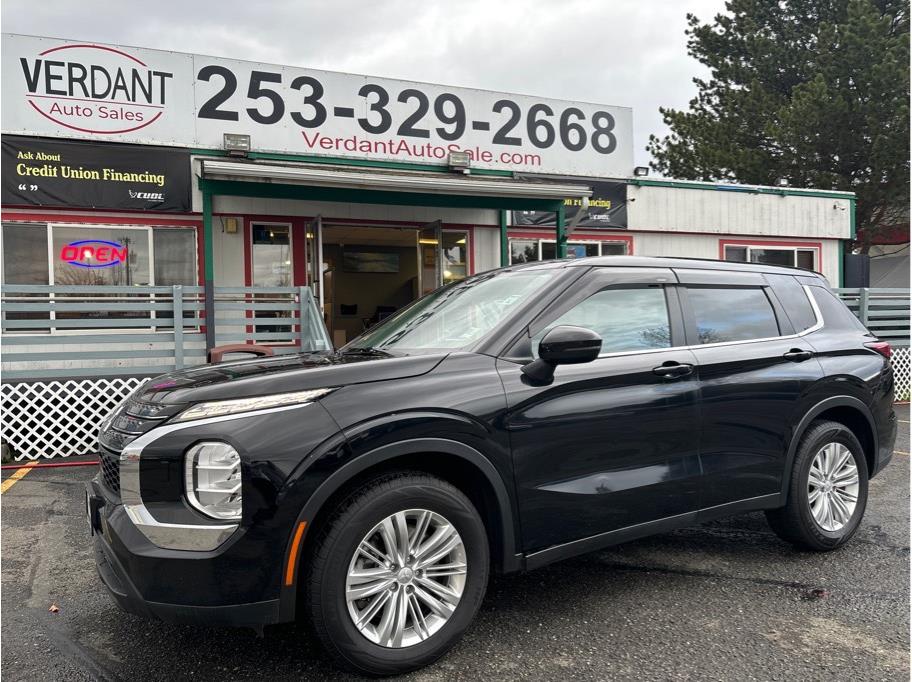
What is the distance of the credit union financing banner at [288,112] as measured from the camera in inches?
366

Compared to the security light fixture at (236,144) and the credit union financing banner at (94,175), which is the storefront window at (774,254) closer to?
the security light fixture at (236,144)

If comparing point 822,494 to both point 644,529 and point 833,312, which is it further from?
point 644,529

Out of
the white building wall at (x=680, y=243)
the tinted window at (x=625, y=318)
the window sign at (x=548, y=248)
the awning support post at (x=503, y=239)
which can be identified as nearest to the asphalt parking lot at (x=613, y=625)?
the tinted window at (x=625, y=318)

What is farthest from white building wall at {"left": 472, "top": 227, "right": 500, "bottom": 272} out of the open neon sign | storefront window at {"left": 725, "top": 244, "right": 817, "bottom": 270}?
the open neon sign

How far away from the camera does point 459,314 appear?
3.51 m

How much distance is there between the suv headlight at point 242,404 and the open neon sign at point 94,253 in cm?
862

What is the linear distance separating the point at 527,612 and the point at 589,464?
→ 817mm

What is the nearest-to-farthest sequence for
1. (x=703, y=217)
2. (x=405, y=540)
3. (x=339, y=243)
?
(x=405, y=540)
(x=703, y=217)
(x=339, y=243)

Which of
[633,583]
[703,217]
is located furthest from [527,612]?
[703,217]

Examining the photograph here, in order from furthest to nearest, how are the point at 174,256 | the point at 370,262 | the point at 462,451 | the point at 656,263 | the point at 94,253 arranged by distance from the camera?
1. the point at 370,262
2. the point at 174,256
3. the point at 94,253
4. the point at 656,263
5. the point at 462,451

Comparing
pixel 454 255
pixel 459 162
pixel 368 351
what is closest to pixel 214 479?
pixel 368 351

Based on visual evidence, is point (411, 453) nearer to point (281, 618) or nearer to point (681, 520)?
point (281, 618)

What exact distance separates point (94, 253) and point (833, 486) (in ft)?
32.3

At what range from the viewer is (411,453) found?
106 inches
